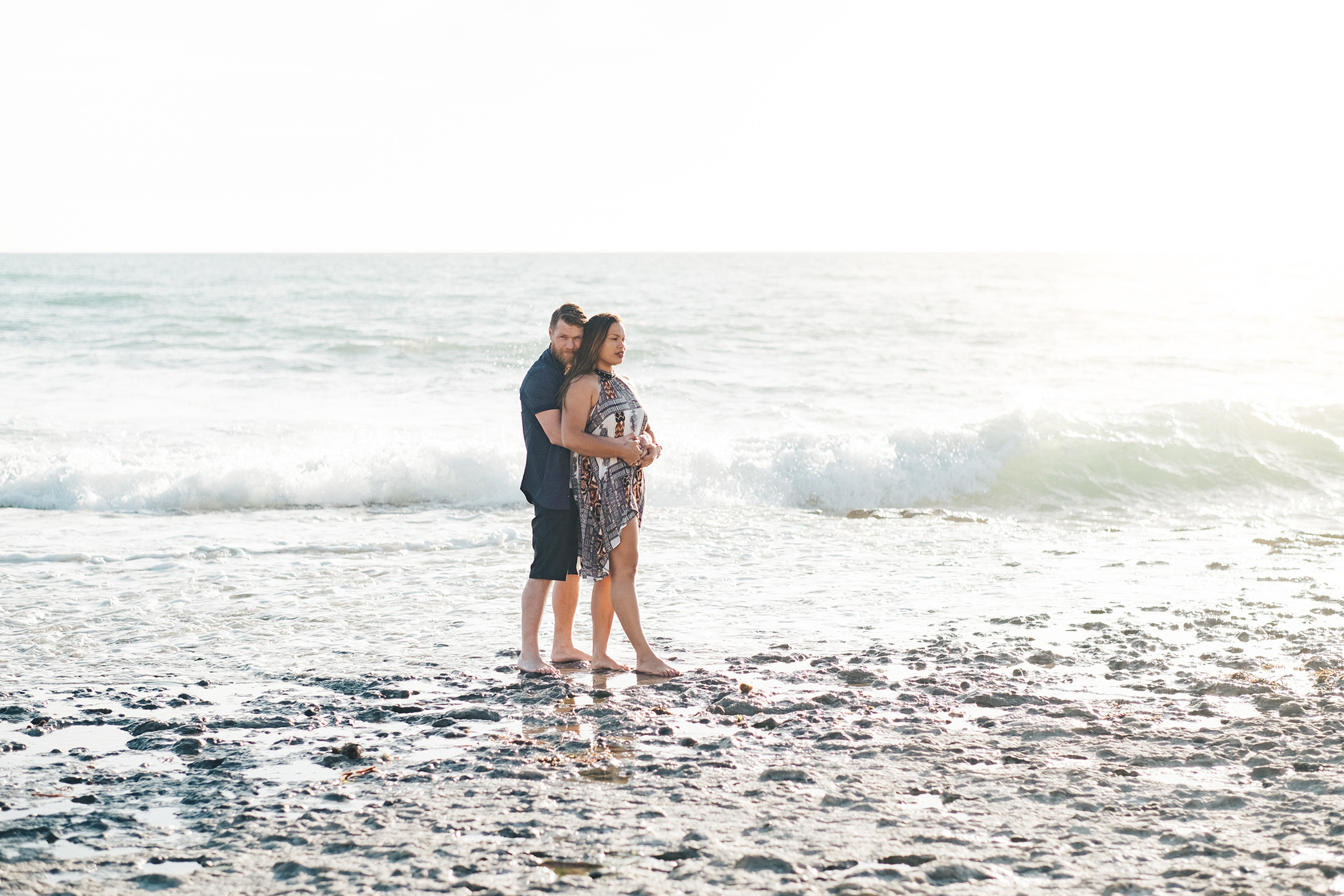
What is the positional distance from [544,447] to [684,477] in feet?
23.1

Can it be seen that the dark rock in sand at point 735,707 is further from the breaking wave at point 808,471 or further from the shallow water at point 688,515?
the breaking wave at point 808,471

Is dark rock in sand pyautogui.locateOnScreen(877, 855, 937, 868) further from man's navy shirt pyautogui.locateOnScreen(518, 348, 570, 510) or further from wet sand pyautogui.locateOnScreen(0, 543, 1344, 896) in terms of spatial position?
man's navy shirt pyautogui.locateOnScreen(518, 348, 570, 510)

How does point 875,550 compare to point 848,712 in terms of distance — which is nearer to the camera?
point 848,712

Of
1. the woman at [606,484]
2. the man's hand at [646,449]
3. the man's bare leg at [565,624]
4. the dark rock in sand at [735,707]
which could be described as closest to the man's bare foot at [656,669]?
the woman at [606,484]

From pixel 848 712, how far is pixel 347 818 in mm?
2209

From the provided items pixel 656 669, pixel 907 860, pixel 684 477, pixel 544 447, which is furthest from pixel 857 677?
pixel 684 477

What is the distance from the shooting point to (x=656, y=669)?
548 cm

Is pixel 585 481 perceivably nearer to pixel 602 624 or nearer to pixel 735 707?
pixel 602 624

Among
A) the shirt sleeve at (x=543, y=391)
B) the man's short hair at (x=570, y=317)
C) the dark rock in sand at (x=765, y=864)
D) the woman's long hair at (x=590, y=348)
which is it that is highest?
the man's short hair at (x=570, y=317)

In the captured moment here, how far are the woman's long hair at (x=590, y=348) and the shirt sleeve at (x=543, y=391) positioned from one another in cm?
5

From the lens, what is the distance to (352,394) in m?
18.7

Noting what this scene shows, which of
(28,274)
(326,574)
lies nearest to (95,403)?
(326,574)

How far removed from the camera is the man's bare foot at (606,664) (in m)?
5.64

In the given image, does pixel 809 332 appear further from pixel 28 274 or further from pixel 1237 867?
pixel 28 274
